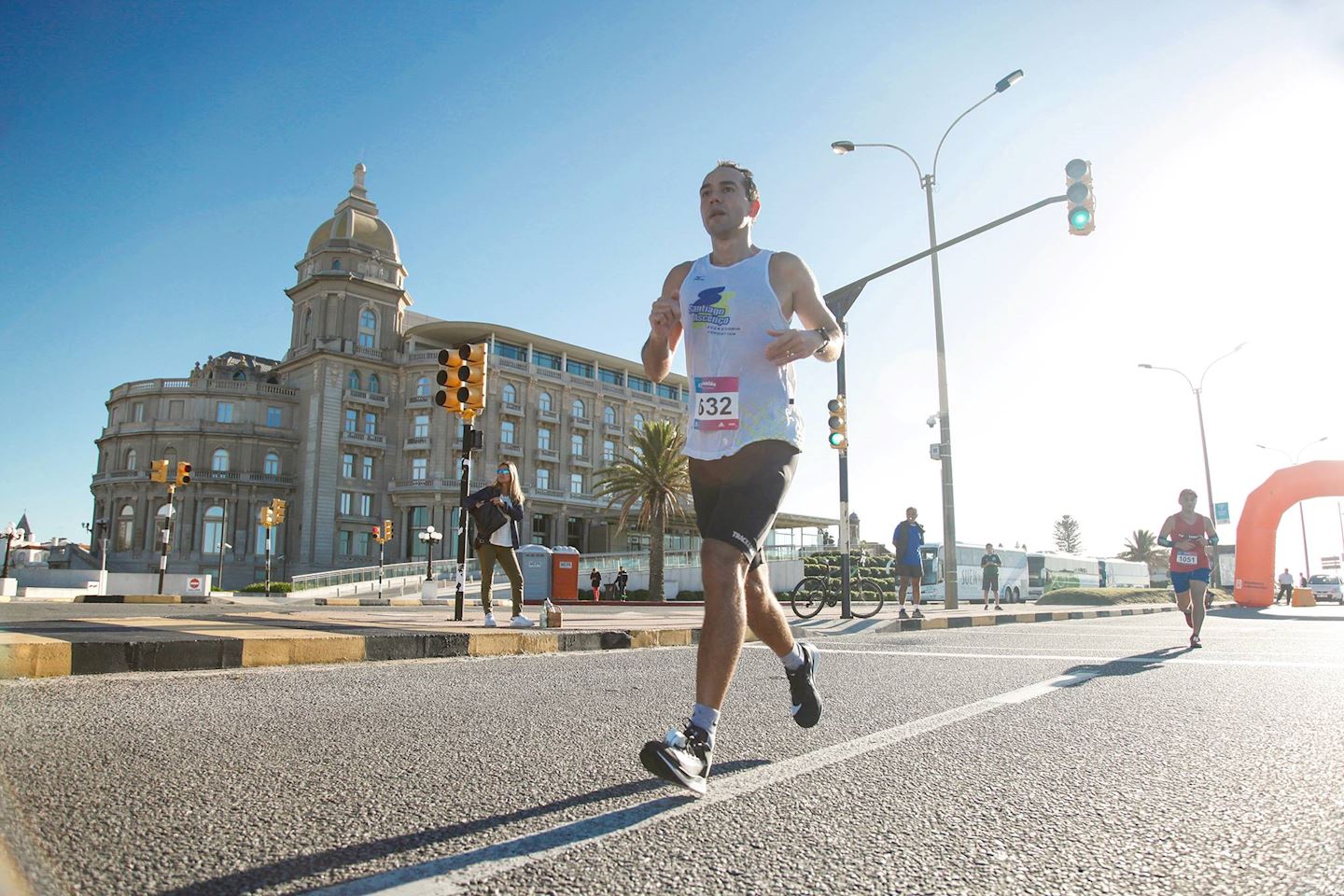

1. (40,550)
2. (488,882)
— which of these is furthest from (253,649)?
(40,550)

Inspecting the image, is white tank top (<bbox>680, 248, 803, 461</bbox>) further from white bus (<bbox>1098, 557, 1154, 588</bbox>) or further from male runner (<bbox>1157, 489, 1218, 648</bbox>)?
white bus (<bbox>1098, 557, 1154, 588</bbox>)

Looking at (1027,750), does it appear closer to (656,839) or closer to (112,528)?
(656,839)

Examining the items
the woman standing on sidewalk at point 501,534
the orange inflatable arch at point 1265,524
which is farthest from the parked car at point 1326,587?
the woman standing on sidewalk at point 501,534

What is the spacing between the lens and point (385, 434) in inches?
2243

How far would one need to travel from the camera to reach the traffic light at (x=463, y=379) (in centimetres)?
980

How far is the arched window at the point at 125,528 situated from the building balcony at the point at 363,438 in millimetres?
14324

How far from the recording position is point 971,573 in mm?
37094

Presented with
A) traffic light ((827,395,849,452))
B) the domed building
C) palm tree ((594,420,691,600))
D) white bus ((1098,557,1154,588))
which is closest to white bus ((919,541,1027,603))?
palm tree ((594,420,691,600))

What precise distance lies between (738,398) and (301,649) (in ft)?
13.0

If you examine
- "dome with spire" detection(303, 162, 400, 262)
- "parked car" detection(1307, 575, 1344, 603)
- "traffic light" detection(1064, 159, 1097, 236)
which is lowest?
"parked car" detection(1307, 575, 1344, 603)

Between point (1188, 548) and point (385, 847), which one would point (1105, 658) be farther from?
point (385, 847)

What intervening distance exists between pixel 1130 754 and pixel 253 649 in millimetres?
4745

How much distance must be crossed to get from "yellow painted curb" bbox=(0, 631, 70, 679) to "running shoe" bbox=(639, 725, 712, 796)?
3.67 metres

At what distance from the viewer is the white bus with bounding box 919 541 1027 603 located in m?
35.5
